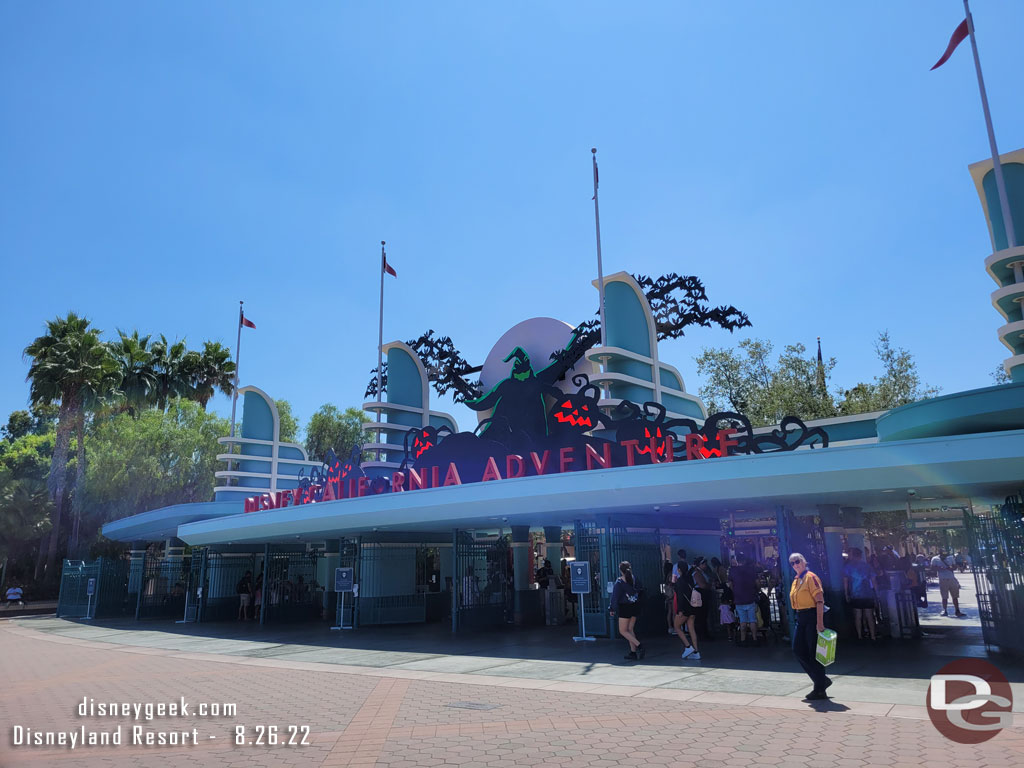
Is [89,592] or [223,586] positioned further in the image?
[89,592]

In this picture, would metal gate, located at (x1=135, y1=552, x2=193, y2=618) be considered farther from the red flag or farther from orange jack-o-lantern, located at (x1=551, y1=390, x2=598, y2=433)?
the red flag

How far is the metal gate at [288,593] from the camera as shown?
25938mm

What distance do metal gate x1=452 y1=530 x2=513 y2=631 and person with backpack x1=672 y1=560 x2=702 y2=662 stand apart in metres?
7.69

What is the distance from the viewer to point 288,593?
26969 millimetres

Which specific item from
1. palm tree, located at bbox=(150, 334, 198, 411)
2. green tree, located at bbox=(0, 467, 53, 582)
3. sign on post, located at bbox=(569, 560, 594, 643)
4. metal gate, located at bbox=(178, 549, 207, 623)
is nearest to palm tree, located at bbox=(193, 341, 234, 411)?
palm tree, located at bbox=(150, 334, 198, 411)

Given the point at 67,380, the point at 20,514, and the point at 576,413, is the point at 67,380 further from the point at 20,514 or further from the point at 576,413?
the point at 576,413

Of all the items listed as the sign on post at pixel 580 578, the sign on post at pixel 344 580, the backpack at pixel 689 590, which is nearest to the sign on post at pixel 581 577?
the sign on post at pixel 580 578

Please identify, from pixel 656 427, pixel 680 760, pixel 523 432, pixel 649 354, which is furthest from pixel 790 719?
pixel 649 354

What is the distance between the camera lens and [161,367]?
142 feet

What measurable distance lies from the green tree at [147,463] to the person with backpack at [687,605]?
38.7m

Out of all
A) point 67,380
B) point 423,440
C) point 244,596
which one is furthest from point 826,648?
point 67,380

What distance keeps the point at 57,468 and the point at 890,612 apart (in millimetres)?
40645

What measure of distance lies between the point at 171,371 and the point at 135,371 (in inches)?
76.7

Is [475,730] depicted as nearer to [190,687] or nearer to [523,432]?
[190,687]
